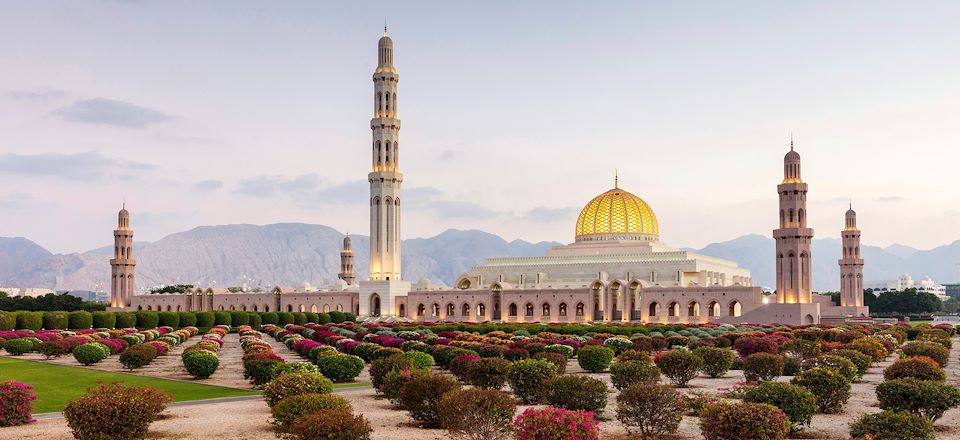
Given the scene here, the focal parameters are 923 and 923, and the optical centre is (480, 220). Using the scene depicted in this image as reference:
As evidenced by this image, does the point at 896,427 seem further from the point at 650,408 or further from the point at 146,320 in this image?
the point at 146,320

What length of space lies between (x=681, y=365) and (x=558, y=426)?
11373mm

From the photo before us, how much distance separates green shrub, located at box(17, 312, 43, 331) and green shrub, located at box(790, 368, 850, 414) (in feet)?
138

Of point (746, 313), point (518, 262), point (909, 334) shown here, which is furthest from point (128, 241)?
point (909, 334)

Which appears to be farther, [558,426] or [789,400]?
[789,400]

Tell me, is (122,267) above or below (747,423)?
above

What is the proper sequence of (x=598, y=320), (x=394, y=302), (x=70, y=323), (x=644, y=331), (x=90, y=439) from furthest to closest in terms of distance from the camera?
1. (x=394, y=302)
2. (x=598, y=320)
3. (x=70, y=323)
4. (x=644, y=331)
5. (x=90, y=439)

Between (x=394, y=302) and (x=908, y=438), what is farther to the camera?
(x=394, y=302)

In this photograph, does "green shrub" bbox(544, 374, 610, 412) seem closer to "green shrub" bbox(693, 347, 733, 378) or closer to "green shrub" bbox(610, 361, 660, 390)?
"green shrub" bbox(610, 361, 660, 390)

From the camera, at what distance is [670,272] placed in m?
72.4

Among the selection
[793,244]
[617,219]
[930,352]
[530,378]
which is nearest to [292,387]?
[530,378]

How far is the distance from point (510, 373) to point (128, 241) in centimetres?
8662

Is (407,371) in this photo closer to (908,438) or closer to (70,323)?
(908,438)

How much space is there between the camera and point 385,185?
77250 mm

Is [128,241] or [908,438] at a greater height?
[128,241]
